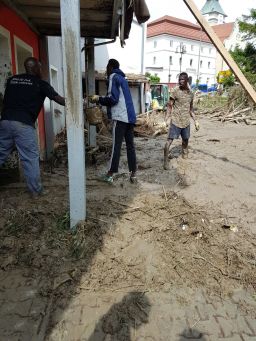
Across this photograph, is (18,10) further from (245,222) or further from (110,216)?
(245,222)

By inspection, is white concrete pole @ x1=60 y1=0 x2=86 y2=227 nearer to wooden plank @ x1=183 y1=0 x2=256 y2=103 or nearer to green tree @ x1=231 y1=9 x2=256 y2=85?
wooden plank @ x1=183 y1=0 x2=256 y2=103

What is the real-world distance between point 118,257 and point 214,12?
382ft

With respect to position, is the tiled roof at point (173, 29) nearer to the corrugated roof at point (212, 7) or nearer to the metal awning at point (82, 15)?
the corrugated roof at point (212, 7)

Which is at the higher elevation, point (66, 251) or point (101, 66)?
point (101, 66)

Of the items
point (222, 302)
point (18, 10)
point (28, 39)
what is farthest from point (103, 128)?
point (222, 302)

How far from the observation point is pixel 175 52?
5869cm

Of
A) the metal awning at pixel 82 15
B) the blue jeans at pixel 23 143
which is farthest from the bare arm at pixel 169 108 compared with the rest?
the blue jeans at pixel 23 143

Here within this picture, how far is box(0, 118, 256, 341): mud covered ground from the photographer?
265 centimetres

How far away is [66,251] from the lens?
337 centimetres

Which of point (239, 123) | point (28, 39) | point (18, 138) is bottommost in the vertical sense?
point (239, 123)

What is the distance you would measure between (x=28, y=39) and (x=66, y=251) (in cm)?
420

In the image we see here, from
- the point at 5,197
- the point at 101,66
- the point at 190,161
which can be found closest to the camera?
the point at 5,197

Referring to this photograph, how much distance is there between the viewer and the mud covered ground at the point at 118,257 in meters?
2.65

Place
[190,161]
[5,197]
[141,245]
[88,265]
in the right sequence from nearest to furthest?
[88,265], [141,245], [5,197], [190,161]
